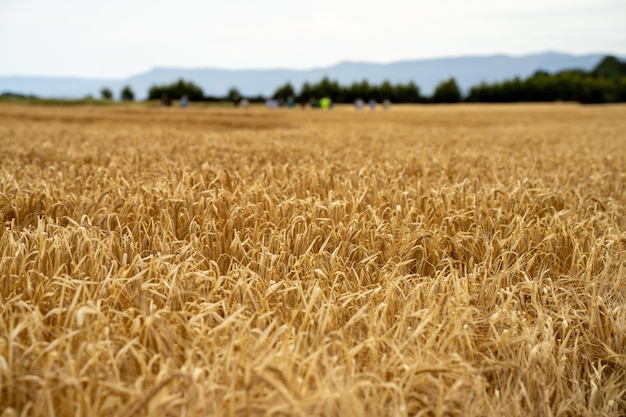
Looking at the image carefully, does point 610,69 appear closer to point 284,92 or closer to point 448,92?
point 448,92

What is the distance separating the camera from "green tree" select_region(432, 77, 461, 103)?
94562 mm

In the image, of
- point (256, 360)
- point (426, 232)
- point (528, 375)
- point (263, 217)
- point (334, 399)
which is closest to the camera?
point (334, 399)

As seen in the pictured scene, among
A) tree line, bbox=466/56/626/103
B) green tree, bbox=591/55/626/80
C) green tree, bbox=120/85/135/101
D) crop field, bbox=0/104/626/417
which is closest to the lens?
crop field, bbox=0/104/626/417

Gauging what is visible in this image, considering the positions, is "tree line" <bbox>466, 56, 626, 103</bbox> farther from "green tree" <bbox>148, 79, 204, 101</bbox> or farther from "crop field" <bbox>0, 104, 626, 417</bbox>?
"crop field" <bbox>0, 104, 626, 417</bbox>

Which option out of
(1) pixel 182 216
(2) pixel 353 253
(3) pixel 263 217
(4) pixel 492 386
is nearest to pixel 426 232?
(2) pixel 353 253

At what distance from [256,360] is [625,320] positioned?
1891 mm

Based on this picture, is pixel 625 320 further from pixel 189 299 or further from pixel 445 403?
pixel 189 299

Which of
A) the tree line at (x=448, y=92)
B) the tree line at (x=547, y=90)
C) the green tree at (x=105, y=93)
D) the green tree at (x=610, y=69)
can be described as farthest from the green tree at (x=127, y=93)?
the green tree at (x=610, y=69)

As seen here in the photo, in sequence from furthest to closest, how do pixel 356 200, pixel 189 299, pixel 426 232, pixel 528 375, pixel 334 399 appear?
pixel 356 200, pixel 426 232, pixel 189 299, pixel 528 375, pixel 334 399

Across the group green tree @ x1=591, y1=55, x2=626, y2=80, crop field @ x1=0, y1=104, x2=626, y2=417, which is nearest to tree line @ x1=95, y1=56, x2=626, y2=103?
green tree @ x1=591, y1=55, x2=626, y2=80

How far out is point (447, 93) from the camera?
94938 millimetres

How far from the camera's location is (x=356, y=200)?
14.9 ft

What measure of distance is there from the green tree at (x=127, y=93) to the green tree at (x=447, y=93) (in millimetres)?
48105

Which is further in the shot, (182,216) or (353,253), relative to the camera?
(182,216)
